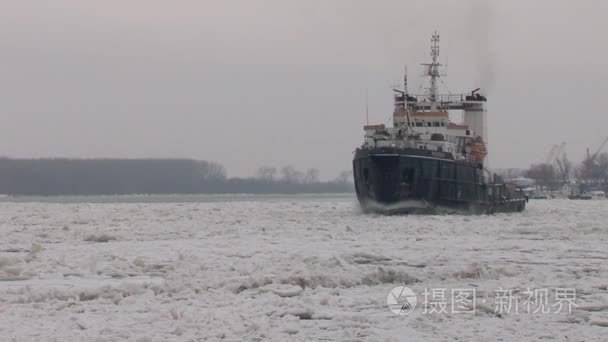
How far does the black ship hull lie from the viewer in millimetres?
39375

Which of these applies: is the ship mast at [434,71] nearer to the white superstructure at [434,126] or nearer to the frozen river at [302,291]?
the white superstructure at [434,126]

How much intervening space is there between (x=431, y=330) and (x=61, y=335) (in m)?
4.28

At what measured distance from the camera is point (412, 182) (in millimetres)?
39469

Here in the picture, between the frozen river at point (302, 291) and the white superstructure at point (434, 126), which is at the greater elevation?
the white superstructure at point (434, 126)

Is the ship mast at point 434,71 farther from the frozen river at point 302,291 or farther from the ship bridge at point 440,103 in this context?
the frozen river at point 302,291

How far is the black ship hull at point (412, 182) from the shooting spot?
129 feet

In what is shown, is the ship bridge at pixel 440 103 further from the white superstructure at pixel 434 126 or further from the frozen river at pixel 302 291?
A: the frozen river at pixel 302 291

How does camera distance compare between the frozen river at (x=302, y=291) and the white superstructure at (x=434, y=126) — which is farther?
the white superstructure at (x=434, y=126)

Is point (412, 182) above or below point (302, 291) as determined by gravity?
above

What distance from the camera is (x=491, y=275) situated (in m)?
13.6

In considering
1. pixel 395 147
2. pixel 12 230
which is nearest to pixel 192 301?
pixel 12 230

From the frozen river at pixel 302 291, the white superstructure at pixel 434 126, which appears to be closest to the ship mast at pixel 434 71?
the white superstructure at pixel 434 126

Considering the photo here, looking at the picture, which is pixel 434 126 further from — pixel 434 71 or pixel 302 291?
pixel 302 291

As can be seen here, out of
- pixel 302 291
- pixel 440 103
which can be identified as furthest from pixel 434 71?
pixel 302 291
